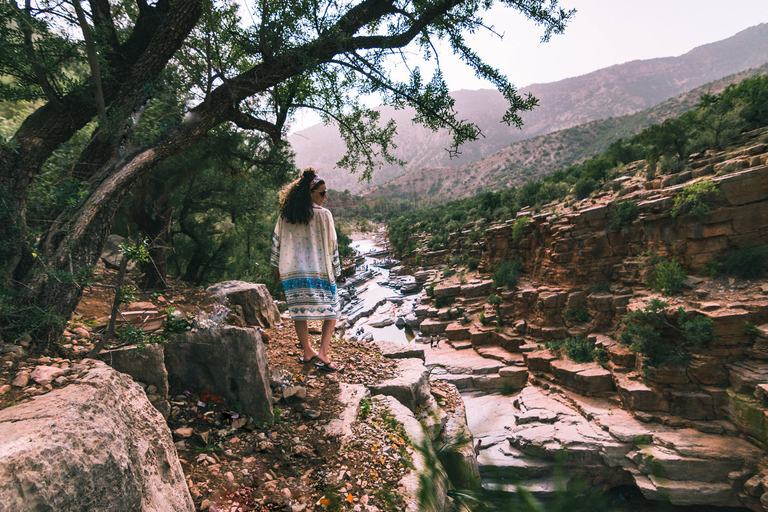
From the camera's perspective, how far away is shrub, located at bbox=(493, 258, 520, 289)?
22328 mm

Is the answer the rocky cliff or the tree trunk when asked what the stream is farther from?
the tree trunk

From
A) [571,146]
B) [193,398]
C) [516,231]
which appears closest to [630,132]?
[571,146]

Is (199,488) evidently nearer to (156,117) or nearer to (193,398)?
(193,398)

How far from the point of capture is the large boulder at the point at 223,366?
3.14 m

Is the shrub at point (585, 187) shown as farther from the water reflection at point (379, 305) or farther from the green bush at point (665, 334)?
the water reflection at point (379, 305)

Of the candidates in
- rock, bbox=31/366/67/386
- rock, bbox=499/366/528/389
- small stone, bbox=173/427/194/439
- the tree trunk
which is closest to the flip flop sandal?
small stone, bbox=173/427/194/439

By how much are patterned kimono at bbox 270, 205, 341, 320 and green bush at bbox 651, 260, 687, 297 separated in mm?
14535

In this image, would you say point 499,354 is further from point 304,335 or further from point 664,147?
point 304,335

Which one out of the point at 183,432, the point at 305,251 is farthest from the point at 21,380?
the point at 305,251

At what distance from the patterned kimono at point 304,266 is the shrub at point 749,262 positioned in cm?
1473

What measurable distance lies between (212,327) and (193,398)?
2.10ft

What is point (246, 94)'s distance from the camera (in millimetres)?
4047

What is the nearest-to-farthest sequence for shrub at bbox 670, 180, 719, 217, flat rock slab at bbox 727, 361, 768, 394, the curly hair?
1. the curly hair
2. flat rock slab at bbox 727, 361, 768, 394
3. shrub at bbox 670, 180, 719, 217

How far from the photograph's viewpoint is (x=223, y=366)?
3152 millimetres
